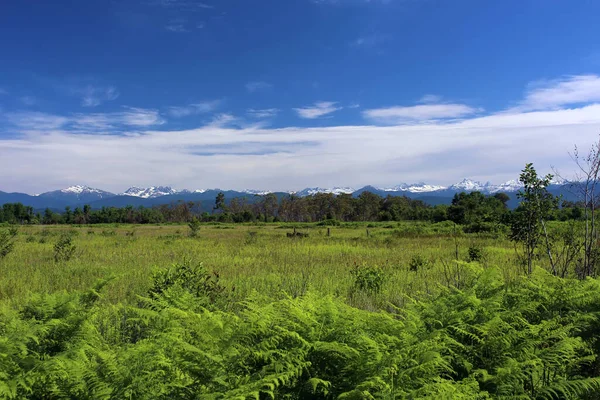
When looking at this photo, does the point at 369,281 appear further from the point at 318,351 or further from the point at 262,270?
the point at 318,351

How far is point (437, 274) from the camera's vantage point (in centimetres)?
1208

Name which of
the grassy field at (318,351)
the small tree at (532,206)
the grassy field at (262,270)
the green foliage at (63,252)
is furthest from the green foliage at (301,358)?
the green foliage at (63,252)

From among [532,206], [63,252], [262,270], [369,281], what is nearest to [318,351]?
[369,281]

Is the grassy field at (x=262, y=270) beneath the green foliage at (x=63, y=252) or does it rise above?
beneath

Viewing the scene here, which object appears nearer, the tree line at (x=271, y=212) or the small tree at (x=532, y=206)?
the small tree at (x=532, y=206)

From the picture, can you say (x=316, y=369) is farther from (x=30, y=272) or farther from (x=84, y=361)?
(x=30, y=272)

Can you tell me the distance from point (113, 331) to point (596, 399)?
6.16m

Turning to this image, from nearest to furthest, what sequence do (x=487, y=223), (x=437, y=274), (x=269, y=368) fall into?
(x=269, y=368), (x=437, y=274), (x=487, y=223)

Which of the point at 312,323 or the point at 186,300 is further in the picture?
the point at 186,300

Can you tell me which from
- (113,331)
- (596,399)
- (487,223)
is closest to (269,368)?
(596,399)

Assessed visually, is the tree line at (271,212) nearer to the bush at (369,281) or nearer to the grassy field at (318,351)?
the bush at (369,281)

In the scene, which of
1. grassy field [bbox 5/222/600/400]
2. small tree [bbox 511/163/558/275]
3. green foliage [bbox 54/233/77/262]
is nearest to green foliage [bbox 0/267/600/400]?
grassy field [bbox 5/222/600/400]

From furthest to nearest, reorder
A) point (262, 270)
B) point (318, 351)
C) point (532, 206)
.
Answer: point (262, 270)
point (532, 206)
point (318, 351)

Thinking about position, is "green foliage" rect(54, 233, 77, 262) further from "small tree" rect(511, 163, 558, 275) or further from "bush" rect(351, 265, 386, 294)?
"small tree" rect(511, 163, 558, 275)
